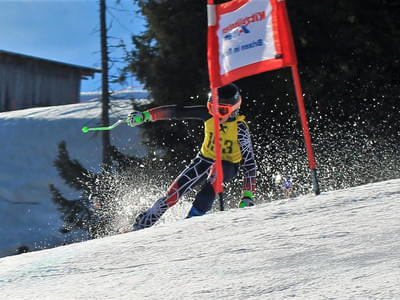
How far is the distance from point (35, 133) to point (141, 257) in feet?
59.2

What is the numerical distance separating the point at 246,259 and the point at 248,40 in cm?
235

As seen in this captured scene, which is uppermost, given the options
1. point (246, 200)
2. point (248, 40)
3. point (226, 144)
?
point (248, 40)

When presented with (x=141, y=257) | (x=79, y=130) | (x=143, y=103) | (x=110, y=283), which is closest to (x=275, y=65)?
(x=141, y=257)

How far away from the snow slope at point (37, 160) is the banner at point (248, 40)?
29.9ft

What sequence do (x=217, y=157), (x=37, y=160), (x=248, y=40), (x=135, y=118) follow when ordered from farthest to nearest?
(x=37, y=160), (x=135, y=118), (x=217, y=157), (x=248, y=40)

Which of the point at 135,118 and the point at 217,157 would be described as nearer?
the point at 217,157

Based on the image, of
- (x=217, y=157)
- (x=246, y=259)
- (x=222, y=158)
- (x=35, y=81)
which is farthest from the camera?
(x=35, y=81)

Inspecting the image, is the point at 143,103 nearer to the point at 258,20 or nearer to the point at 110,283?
the point at 258,20

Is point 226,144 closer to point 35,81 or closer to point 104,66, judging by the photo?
point 104,66

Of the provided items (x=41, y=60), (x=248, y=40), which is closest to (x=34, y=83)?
(x=41, y=60)

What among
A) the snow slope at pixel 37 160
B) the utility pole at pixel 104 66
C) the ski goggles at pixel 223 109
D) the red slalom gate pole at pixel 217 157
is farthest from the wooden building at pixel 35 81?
the red slalom gate pole at pixel 217 157

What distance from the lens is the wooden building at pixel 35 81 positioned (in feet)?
77.5

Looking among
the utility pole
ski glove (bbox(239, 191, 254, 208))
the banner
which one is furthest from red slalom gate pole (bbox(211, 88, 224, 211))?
the utility pole

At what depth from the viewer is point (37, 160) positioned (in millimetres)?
18891
